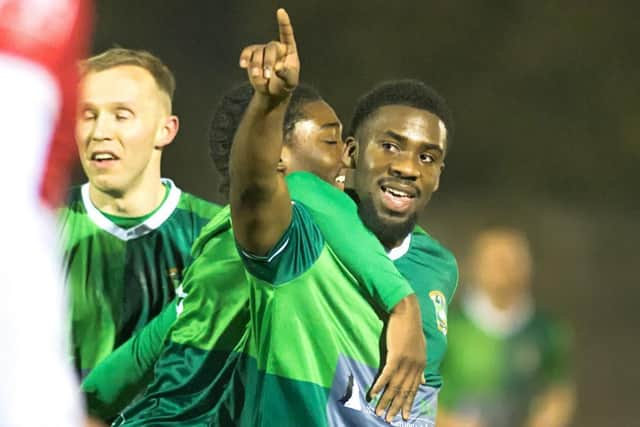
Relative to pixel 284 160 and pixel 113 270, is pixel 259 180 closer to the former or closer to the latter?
pixel 284 160

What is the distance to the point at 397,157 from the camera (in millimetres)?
3016

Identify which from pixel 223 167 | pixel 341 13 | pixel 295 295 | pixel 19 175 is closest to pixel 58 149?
pixel 19 175

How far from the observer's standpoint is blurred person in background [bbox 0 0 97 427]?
142cm

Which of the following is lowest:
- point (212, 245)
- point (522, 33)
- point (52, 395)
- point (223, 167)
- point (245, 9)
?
point (52, 395)

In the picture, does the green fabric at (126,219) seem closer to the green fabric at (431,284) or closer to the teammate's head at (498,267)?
the green fabric at (431,284)

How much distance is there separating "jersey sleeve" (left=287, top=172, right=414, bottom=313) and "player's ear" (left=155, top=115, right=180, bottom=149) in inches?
20.4

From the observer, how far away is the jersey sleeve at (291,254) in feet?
8.74

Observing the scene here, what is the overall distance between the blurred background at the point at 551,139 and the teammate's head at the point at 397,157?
277 cm

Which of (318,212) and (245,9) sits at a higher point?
(245,9)

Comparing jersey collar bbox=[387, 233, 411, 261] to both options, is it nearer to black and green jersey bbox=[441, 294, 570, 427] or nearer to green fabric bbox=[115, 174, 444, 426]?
green fabric bbox=[115, 174, 444, 426]

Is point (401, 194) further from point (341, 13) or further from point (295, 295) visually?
point (341, 13)

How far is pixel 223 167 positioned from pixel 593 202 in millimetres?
4050

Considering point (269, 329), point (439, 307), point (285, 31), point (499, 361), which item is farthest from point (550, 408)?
point (285, 31)

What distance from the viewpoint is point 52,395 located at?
1.45 meters
